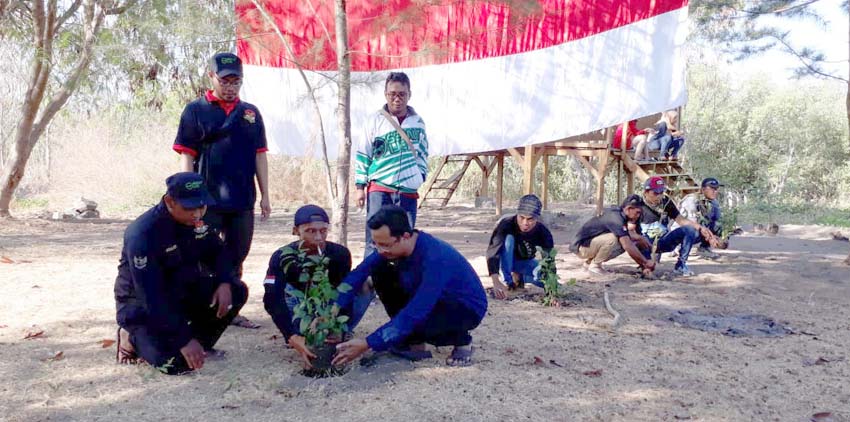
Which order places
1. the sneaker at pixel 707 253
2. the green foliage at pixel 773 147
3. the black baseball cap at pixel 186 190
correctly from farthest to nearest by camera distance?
the green foliage at pixel 773 147, the sneaker at pixel 707 253, the black baseball cap at pixel 186 190

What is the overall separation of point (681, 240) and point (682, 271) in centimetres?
29

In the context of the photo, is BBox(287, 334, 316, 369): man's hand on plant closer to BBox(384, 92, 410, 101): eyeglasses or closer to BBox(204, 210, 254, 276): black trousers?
BBox(204, 210, 254, 276): black trousers

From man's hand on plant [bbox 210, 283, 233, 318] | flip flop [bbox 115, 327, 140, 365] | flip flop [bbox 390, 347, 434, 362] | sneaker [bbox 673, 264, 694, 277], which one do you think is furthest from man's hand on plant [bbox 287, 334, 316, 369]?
sneaker [bbox 673, 264, 694, 277]

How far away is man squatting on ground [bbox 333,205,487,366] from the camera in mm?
3043

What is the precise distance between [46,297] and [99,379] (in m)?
2.10

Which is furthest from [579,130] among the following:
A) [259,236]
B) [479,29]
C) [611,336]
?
[611,336]

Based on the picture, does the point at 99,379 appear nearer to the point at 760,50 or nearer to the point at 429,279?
the point at 429,279

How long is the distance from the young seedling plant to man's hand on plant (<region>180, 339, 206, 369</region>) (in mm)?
491

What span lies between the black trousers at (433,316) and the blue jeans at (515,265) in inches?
63.1

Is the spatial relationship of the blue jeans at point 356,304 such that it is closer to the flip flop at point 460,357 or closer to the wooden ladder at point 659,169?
the flip flop at point 460,357

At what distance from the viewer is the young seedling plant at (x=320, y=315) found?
121 inches

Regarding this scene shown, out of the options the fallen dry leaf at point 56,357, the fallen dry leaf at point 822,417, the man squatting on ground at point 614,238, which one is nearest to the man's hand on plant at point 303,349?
the fallen dry leaf at point 56,357

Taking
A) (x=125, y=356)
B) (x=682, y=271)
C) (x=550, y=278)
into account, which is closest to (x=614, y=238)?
(x=682, y=271)

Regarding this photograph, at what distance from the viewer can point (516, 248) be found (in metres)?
5.03
